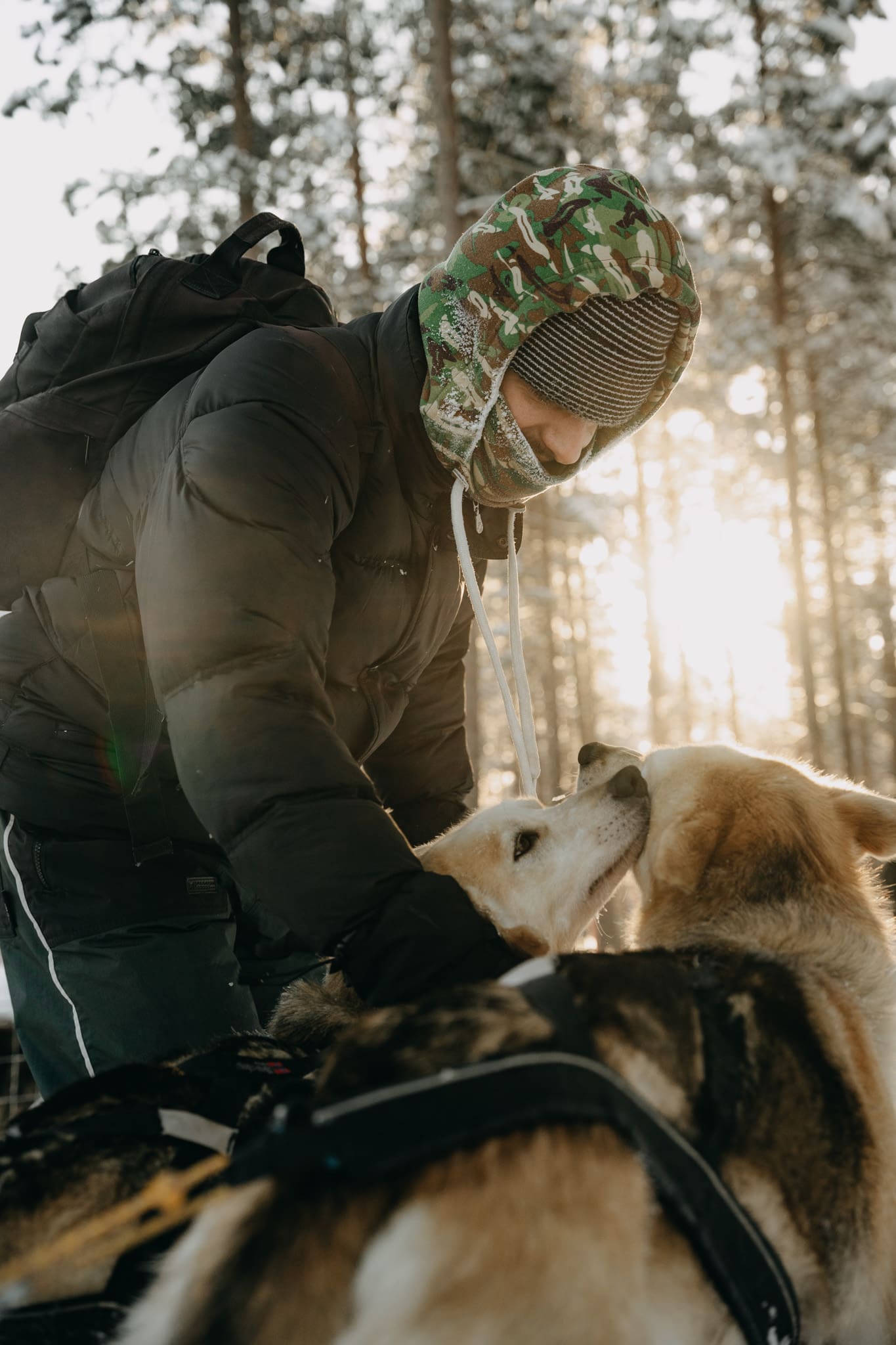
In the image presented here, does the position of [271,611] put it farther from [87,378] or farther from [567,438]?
[567,438]

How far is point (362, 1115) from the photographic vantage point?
1.23 m

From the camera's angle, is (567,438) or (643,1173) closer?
(643,1173)

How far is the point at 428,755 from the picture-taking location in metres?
3.54

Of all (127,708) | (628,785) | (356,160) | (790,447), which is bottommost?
(628,785)

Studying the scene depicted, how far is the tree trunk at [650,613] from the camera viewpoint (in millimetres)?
21422

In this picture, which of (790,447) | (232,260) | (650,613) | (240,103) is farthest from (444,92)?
(650,613)

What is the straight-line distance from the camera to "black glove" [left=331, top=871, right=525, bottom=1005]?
1.72 m

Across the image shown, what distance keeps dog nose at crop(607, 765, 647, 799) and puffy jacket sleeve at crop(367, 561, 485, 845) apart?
2.99 feet

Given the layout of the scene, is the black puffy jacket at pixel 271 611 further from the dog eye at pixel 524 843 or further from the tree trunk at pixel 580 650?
the tree trunk at pixel 580 650

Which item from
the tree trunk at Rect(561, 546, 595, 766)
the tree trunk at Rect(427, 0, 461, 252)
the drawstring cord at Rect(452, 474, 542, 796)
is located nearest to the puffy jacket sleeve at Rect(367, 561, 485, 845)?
the drawstring cord at Rect(452, 474, 542, 796)

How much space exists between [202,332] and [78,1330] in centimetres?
220

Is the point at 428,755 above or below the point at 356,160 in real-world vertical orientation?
below

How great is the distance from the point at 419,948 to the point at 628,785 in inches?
47.2

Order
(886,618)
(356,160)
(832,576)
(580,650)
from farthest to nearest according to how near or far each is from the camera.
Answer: (580,650)
(886,618)
(832,576)
(356,160)
